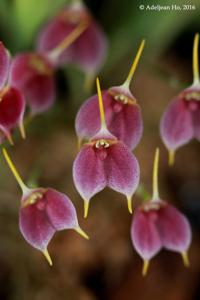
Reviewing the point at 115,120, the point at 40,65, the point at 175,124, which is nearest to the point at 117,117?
the point at 115,120

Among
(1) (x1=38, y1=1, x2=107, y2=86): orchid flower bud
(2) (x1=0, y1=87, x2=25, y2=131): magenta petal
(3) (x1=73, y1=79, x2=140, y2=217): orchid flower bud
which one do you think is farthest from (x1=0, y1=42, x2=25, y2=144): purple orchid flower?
(1) (x1=38, y1=1, x2=107, y2=86): orchid flower bud

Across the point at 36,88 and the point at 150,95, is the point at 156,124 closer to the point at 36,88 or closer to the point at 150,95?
the point at 150,95

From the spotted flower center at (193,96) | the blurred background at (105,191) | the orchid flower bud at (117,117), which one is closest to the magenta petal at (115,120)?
the orchid flower bud at (117,117)

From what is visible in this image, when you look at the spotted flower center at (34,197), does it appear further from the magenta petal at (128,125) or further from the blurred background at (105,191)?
the blurred background at (105,191)

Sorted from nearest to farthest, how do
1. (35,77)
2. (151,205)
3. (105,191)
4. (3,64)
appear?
1. (3,64)
2. (151,205)
3. (35,77)
4. (105,191)

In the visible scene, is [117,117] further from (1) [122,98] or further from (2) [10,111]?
(2) [10,111]

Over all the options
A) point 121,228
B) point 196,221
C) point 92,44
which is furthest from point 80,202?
point 92,44
